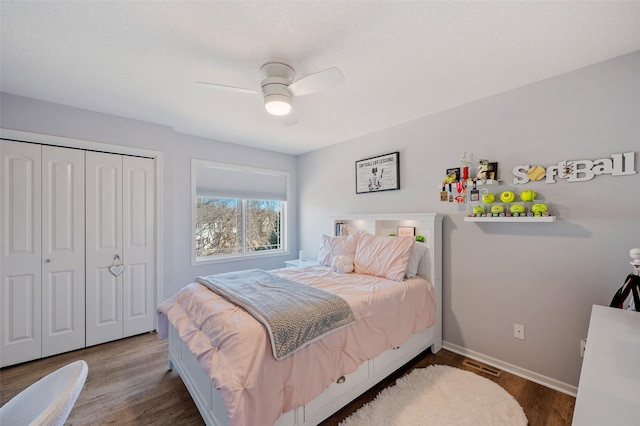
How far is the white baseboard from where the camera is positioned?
205 centimetres

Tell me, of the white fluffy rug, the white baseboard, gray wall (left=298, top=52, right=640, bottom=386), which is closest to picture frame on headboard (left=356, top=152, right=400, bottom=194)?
gray wall (left=298, top=52, right=640, bottom=386)

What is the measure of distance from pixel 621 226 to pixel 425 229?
1.37m

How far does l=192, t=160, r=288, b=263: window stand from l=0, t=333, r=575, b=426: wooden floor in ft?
4.63

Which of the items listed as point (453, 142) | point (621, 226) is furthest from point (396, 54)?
point (621, 226)

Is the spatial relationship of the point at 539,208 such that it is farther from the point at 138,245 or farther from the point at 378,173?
the point at 138,245

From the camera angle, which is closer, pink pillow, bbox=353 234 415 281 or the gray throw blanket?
the gray throw blanket

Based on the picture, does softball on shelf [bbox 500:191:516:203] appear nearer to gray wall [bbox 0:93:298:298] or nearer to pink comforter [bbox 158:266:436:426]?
pink comforter [bbox 158:266:436:426]

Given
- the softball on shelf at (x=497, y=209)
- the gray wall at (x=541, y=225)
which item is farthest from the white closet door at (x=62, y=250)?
the softball on shelf at (x=497, y=209)

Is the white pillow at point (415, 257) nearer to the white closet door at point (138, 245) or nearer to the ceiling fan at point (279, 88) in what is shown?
the ceiling fan at point (279, 88)

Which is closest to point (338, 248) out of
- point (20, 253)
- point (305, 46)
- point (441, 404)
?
point (441, 404)

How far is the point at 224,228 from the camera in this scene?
4074 millimetres

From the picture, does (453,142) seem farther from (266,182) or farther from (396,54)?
(266,182)

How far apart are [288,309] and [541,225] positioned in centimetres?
215

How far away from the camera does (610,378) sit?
82cm
